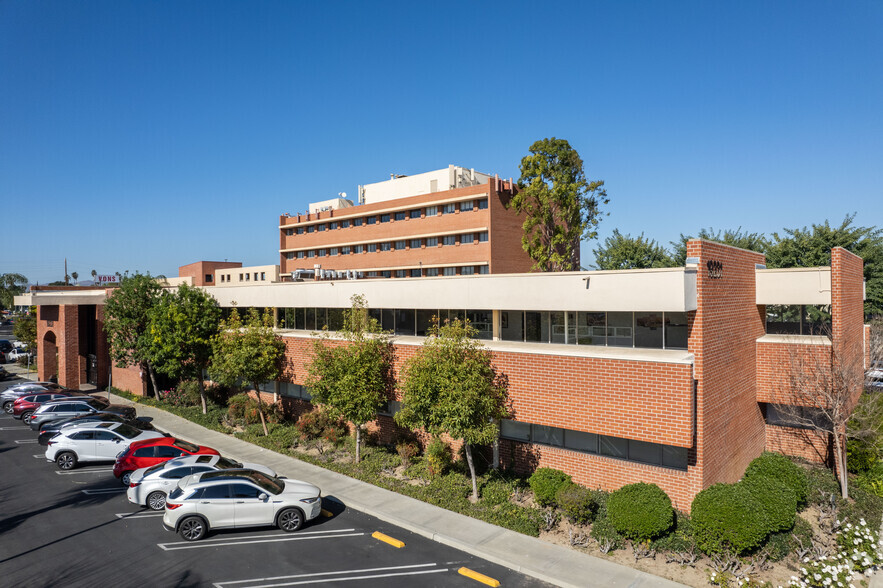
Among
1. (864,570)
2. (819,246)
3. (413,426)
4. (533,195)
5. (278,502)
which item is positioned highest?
(533,195)

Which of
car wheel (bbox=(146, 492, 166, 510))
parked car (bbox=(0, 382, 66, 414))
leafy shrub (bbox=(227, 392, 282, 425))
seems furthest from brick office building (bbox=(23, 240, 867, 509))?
parked car (bbox=(0, 382, 66, 414))

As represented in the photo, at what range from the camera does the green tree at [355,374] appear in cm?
2081

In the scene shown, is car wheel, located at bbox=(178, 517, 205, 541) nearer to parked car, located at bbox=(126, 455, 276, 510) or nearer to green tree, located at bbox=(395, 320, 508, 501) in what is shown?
parked car, located at bbox=(126, 455, 276, 510)

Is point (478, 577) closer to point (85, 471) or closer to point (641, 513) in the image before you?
point (641, 513)

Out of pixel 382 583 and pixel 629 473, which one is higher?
pixel 629 473

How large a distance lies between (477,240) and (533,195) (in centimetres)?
651

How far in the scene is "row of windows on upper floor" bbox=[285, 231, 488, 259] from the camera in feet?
152

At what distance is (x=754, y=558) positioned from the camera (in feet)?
45.8

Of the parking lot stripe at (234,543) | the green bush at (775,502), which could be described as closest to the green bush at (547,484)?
the green bush at (775,502)

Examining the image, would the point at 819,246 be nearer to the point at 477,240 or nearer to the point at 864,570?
the point at 477,240

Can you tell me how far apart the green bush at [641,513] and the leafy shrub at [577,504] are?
28.6 inches

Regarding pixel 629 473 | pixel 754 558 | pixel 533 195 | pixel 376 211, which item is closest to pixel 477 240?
pixel 533 195

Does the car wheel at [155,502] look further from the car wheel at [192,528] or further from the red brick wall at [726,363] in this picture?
the red brick wall at [726,363]

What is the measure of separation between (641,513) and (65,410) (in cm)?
3064
